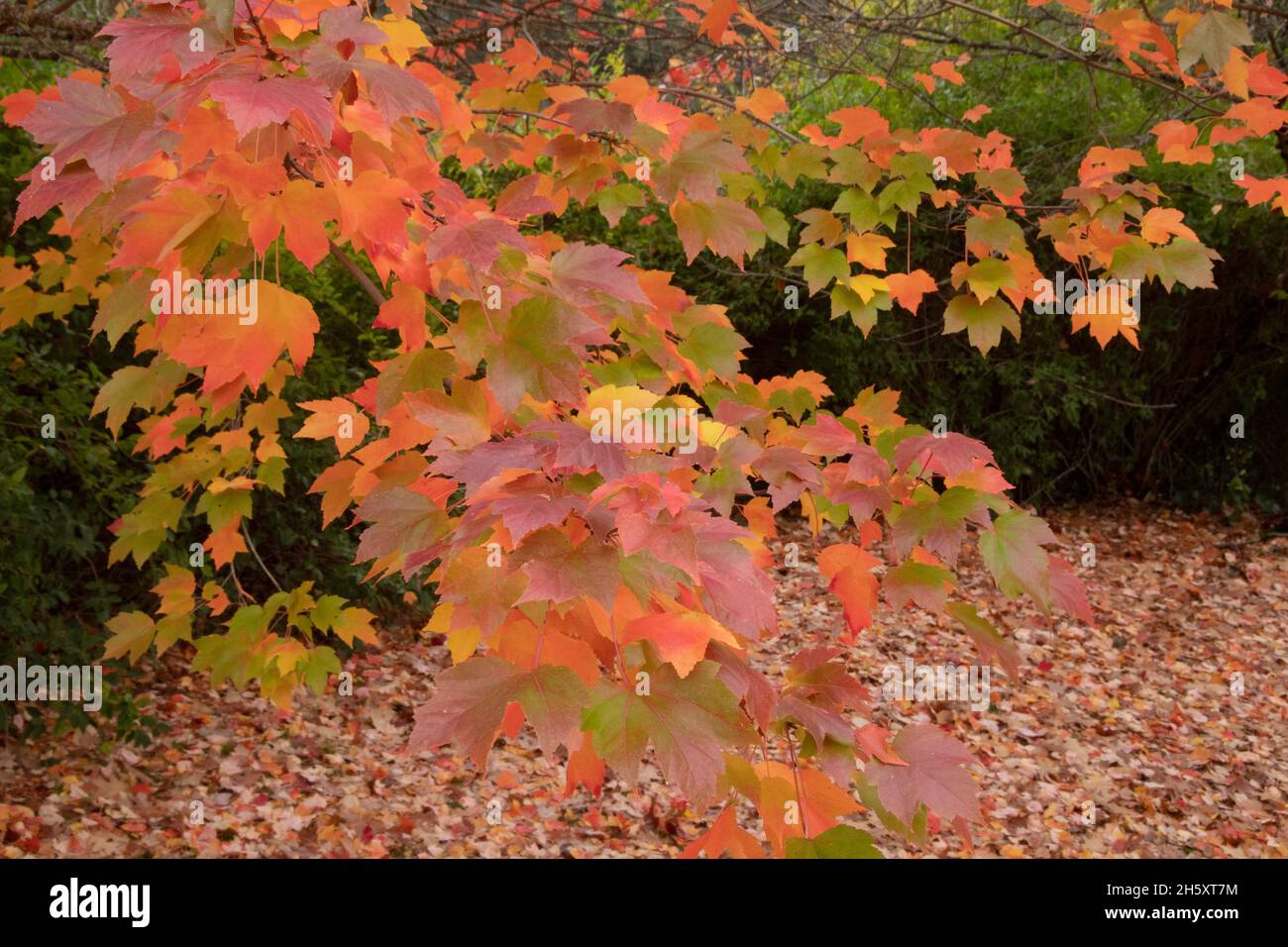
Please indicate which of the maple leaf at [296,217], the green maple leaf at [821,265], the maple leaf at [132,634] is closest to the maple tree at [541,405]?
the maple leaf at [296,217]

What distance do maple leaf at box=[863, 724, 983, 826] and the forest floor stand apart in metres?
1.91

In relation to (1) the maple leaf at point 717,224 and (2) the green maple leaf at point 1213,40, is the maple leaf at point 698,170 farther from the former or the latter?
(2) the green maple leaf at point 1213,40

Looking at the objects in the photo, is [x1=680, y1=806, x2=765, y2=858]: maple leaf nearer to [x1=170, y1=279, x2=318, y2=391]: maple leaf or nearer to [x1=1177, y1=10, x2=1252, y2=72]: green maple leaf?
[x1=170, y1=279, x2=318, y2=391]: maple leaf

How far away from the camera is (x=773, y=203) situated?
691cm

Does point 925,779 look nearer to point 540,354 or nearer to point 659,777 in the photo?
point 540,354

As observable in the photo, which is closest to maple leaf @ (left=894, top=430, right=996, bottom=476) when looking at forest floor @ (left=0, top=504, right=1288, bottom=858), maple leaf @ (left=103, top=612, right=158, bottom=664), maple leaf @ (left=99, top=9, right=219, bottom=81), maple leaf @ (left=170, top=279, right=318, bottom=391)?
maple leaf @ (left=170, top=279, right=318, bottom=391)

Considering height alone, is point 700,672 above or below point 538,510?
below

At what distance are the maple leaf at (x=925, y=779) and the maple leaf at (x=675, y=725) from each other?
501 mm

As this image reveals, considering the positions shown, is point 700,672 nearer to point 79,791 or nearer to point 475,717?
point 475,717

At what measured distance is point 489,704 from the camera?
4.46 feet

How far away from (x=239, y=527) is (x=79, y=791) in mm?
1340

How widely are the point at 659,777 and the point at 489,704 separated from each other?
342cm

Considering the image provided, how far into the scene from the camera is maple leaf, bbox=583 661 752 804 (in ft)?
4.31
